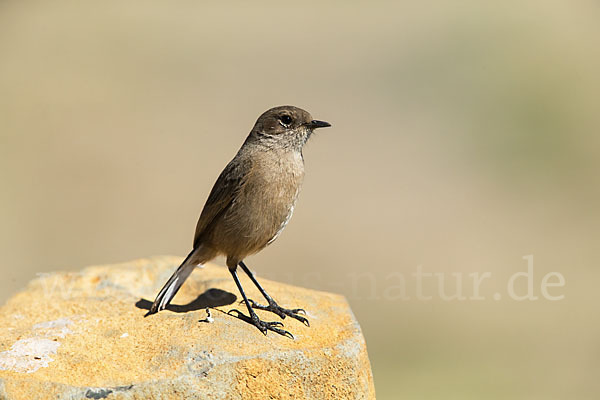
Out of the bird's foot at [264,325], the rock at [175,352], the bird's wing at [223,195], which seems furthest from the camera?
the bird's wing at [223,195]

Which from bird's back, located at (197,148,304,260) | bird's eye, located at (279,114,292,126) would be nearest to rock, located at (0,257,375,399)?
bird's back, located at (197,148,304,260)

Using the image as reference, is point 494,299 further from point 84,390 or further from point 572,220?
point 84,390

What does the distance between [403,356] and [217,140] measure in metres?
8.08

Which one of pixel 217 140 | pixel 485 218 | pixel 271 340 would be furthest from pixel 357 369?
pixel 217 140

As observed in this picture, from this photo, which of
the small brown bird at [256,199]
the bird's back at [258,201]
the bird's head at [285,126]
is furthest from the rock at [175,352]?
the bird's head at [285,126]

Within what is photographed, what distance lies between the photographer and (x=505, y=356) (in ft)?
36.0

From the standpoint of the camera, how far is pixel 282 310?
586 centimetres

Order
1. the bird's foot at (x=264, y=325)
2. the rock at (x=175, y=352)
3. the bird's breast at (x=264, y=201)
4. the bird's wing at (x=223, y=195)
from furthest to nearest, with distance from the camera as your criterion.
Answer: the bird's wing at (x=223, y=195) < the bird's breast at (x=264, y=201) < the bird's foot at (x=264, y=325) < the rock at (x=175, y=352)

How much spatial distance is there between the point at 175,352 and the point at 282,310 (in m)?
1.21

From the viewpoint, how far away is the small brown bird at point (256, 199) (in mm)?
5789

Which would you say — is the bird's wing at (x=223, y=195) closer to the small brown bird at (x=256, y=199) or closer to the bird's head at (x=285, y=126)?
the small brown bird at (x=256, y=199)

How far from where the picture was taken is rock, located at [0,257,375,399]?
4.59 meters

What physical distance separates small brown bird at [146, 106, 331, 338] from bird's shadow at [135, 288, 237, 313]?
0.21 metres

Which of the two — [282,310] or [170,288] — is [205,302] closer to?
[170,288]
